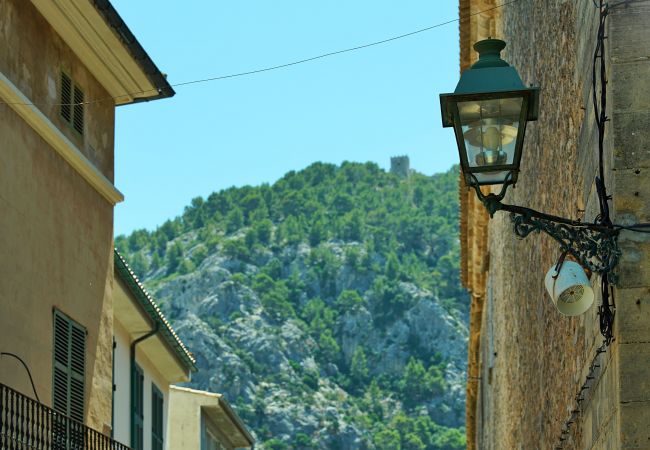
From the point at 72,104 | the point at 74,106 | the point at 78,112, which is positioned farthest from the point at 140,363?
the point at 72,104

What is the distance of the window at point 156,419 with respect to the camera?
66.3 feet

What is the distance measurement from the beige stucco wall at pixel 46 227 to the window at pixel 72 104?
12 centimetres

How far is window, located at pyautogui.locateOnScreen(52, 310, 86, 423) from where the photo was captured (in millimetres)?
12469

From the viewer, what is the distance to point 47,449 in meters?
10.8

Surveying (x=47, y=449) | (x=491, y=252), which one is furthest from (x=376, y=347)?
(x=47, y=449)

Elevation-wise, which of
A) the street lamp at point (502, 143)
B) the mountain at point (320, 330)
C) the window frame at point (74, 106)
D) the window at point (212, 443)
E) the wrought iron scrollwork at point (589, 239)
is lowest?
the window at point (212, 443)

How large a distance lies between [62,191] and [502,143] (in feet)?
20.9

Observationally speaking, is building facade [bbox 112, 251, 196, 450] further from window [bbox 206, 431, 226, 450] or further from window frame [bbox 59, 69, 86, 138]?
window [bbox 206, 431, 226, 450]

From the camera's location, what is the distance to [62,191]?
42.4ft

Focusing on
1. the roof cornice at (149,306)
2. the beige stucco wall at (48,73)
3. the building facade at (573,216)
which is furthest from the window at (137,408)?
the beige stucco wall at (48,73)

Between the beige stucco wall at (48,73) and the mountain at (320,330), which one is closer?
the beige stucco wall at (48,73)

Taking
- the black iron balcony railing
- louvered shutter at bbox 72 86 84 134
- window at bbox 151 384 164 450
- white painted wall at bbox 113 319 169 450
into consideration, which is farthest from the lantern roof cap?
window at bbox 151 384 164 450

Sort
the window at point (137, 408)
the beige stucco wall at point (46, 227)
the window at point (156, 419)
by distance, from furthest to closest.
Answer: the window at point (156, 419) → the window at point (137, 408) → the beige stucco wall at point (46, 227)

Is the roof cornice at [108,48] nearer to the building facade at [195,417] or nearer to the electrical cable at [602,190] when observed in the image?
the electrical cable at [602,190]
